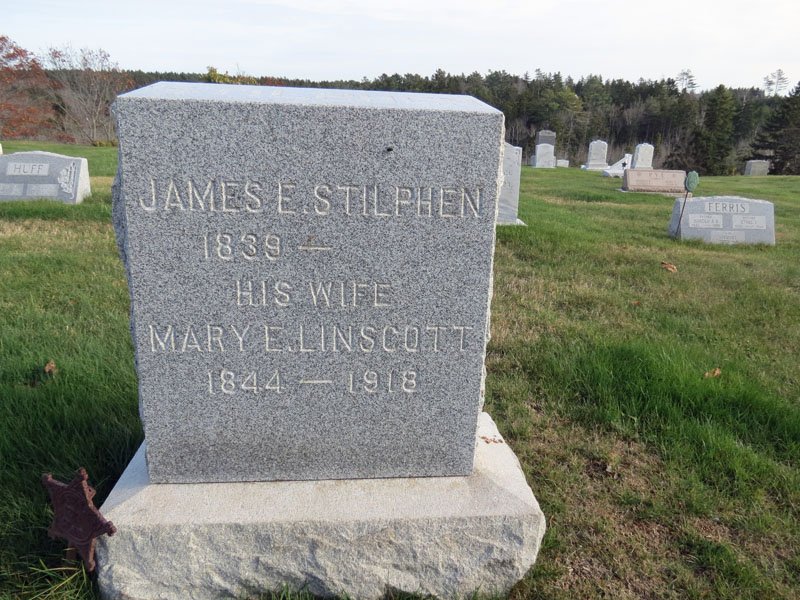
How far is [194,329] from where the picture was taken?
6.23 ft

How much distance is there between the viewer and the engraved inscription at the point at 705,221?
310 inches

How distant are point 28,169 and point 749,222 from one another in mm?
10879

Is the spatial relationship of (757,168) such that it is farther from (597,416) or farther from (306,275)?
(306,275)

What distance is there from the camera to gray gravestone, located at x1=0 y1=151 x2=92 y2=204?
28.7ft

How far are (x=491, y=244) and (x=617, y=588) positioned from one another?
129cm

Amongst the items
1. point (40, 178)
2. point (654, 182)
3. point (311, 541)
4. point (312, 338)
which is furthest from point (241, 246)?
point (654, 182)

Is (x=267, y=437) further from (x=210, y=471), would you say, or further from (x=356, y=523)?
(x=356, y=523)

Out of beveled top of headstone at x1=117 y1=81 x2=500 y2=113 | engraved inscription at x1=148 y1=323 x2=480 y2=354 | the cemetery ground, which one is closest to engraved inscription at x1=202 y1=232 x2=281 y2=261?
engraved inscription at x1=148 y1=323 x2=480 y2=354

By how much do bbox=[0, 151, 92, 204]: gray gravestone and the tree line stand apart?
724 inches

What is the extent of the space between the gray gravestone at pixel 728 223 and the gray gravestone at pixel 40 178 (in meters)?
9.14

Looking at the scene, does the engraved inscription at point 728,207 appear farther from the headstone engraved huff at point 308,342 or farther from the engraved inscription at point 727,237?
the headstone engraved huff at point 308,342

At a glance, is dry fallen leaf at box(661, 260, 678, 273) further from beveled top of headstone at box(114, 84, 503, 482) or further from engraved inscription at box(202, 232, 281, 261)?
engraved inscription at box(202, 232, 281, 261)

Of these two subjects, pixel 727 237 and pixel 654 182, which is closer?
pixel 727 237

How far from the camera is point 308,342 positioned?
196 cm
